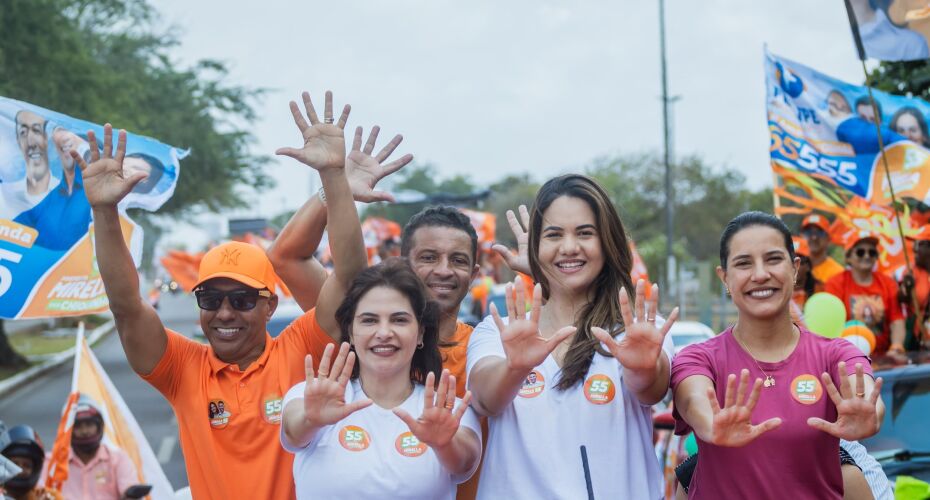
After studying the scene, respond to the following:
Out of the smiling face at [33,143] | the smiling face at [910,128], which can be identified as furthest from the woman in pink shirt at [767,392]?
the smiling face at [910,128]

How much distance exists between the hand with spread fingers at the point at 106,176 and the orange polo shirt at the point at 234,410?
1.90 ft

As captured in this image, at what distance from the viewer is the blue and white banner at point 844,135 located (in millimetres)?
8188

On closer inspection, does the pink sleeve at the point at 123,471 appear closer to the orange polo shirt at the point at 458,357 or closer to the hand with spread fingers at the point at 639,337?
the orange polo shirt at the point at 458,357

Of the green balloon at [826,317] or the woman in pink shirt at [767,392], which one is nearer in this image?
the woman in pink shirt at [767,392]

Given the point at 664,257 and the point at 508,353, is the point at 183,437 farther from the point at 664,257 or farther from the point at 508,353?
the point at 664,257

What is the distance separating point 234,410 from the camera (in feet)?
12.1

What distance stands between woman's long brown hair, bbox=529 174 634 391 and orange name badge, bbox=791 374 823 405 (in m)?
0.55

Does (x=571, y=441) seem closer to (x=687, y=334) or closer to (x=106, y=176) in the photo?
(x=106, y=176)

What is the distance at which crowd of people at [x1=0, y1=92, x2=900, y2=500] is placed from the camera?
308 centimetres

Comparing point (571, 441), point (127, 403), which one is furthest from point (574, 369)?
point (127, 403)

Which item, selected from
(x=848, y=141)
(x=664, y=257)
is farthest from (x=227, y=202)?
(x=848, y=141)

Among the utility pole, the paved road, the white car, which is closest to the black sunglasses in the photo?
the paved road

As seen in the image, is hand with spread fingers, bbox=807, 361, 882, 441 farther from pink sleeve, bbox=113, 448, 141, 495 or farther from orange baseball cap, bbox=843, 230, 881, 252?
orange baseball cap, bbox=843, 230, 881, 252

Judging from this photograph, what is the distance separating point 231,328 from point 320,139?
0.77 m
